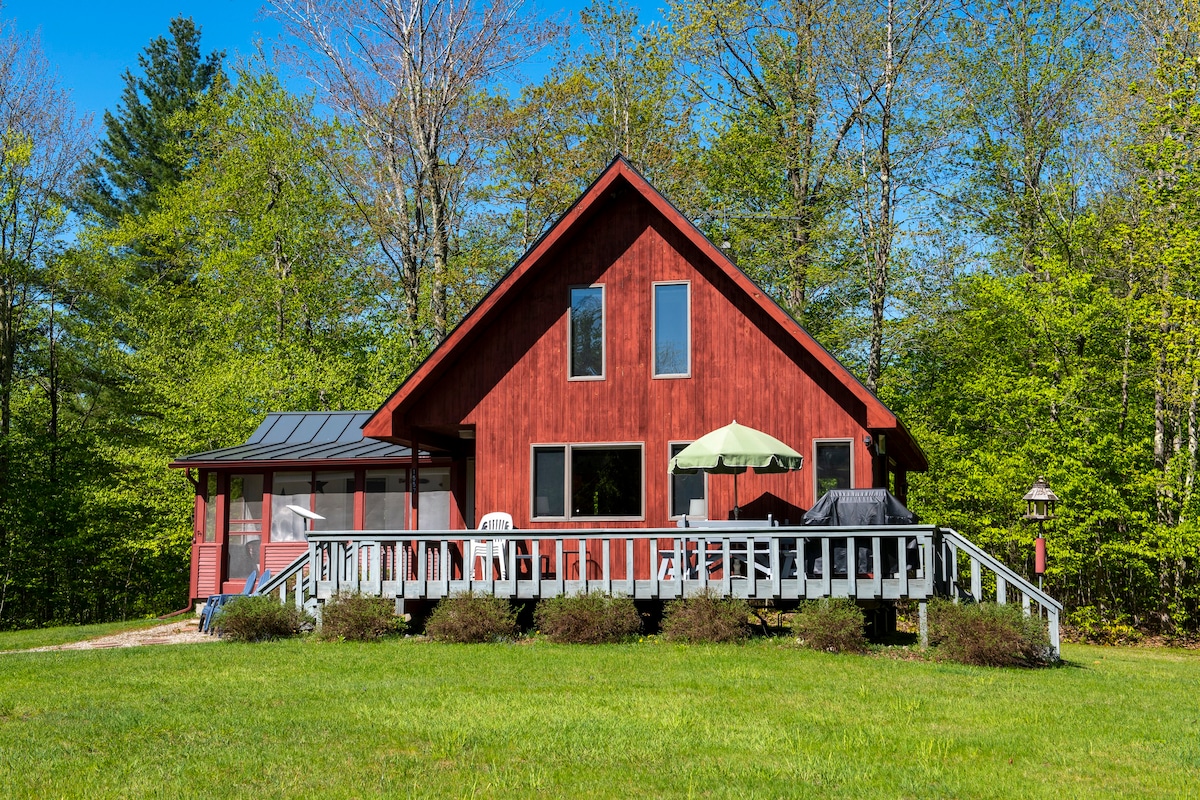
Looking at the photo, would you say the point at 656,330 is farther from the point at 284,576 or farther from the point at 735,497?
the point at 284,576

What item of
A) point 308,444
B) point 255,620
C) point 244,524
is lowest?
point 255,620

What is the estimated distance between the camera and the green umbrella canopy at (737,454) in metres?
14.0

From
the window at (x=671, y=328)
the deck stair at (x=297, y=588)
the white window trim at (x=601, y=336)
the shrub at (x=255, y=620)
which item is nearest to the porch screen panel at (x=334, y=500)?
the deck stair at (x=297, y=588)

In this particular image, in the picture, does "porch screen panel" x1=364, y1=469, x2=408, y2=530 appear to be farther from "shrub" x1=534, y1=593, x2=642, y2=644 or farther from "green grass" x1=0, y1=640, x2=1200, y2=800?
"green grass" x1=0, y1=640, x2=1200, y2=800

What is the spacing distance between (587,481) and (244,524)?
7698 millimetres

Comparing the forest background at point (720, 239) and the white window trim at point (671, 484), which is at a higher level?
the forest background at point (720, 239)

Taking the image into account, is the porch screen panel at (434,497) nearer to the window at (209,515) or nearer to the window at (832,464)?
the window at (209,515)

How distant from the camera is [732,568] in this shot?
1438 cm

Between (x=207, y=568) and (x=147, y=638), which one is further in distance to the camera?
(x=207, y=568)

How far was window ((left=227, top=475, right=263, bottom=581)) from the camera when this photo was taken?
824 inches

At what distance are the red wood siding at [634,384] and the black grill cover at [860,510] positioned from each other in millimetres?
2131

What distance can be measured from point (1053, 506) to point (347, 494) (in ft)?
43.8

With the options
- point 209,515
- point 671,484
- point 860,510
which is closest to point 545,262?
point 671,484

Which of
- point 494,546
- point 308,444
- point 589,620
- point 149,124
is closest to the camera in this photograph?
A: point 589,620
